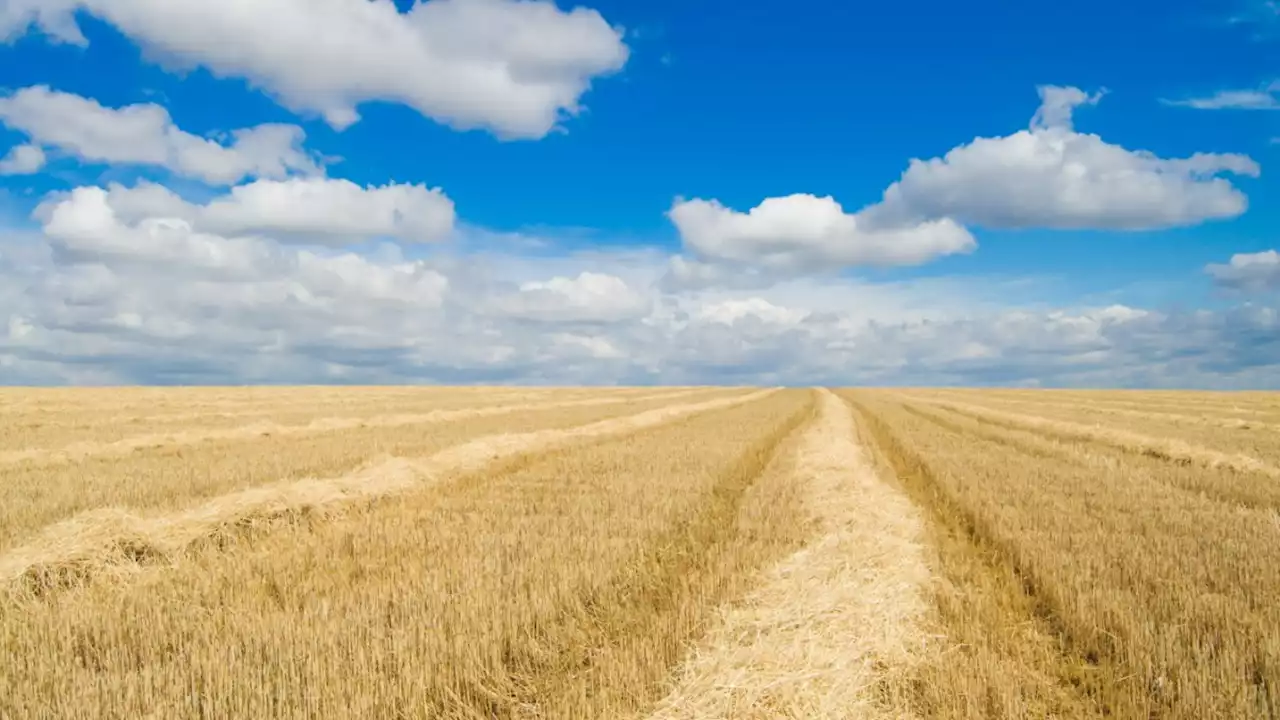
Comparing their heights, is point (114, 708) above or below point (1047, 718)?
above

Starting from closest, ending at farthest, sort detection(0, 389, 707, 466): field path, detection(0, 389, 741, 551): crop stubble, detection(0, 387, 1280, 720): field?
detection(0, 387, 1280, 720): field → detection(0, 389, 741, 551): crop stubble → detection(0, 389, 707, 466): field path

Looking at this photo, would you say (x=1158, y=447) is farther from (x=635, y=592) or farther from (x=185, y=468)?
(x=185, y=468)

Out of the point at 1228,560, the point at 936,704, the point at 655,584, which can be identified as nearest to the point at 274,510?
the point at 655,584

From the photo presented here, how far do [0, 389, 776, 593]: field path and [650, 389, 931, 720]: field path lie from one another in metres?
6.05

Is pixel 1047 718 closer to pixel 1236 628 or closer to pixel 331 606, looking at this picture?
pixel 1236 628

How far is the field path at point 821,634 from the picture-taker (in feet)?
14.3

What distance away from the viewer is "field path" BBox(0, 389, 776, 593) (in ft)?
23.2

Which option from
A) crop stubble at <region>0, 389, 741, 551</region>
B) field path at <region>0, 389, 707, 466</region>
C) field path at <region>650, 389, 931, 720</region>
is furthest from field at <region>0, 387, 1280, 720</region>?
field path at <region>0, 389, 707, 466</region>

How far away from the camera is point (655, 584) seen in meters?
6.83

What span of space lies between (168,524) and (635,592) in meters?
5.73

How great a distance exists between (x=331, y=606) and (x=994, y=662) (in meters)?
4.96

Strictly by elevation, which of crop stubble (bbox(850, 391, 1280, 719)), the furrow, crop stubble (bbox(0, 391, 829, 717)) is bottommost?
the furrow

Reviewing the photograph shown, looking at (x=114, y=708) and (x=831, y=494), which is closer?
(x=114, y=708)

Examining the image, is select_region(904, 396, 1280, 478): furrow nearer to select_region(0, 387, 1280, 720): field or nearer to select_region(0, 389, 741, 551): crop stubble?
select_region(0, 387, 1280, 720): field
